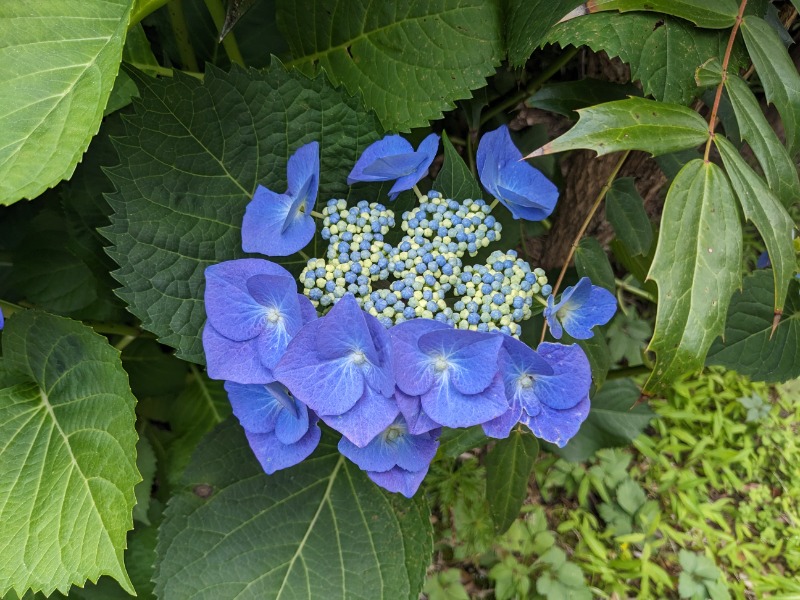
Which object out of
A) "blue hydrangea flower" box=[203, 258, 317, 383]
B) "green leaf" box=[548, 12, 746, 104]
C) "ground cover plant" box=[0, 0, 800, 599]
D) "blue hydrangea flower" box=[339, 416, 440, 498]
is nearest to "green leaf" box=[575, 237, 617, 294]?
"ground cover plant" box=[0, 0, 800, 599]

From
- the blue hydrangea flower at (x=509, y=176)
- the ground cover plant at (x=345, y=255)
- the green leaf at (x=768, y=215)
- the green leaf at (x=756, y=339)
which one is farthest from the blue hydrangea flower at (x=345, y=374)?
the green leaf at (x=756, y=339)

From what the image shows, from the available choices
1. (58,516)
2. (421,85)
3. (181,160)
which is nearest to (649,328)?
(421,85)

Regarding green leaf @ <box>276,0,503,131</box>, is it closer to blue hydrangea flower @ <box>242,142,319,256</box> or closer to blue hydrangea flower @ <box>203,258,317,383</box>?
blue hydrangea flower @ <box>242,142,319,256</box>

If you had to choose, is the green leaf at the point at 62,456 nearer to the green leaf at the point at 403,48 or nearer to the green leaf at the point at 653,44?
the green leaf at the point at 403,48

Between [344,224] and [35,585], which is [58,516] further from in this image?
[344,224]

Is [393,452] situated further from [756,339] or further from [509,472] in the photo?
[756,339]
